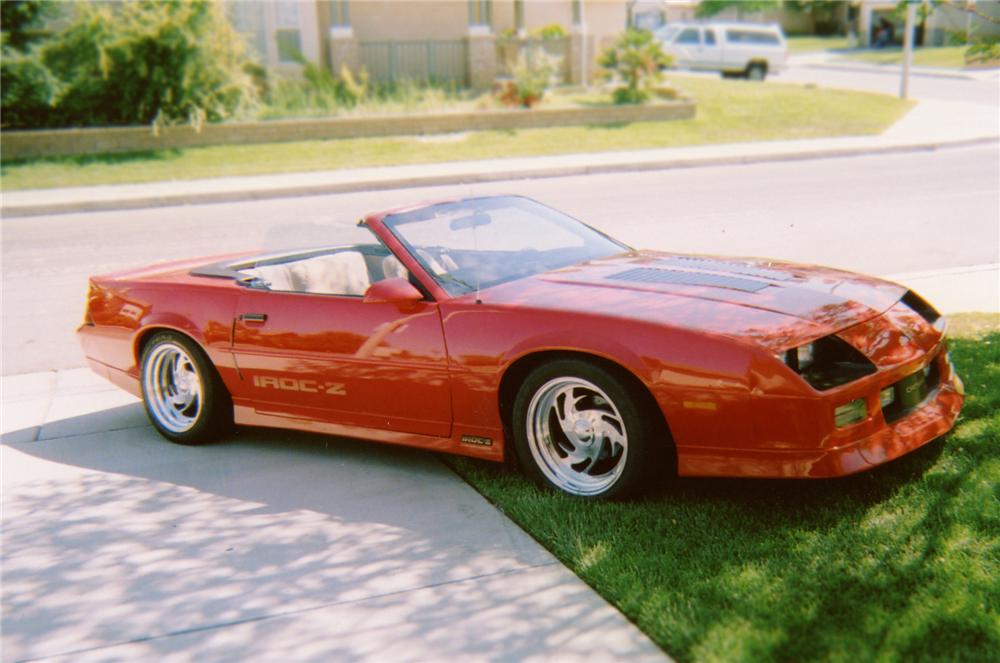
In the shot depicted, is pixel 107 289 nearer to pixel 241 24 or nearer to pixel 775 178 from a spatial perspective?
pixel 775 178

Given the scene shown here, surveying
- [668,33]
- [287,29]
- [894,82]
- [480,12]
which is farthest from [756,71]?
[287,29]

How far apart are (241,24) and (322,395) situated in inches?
871

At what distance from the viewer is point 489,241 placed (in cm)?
542

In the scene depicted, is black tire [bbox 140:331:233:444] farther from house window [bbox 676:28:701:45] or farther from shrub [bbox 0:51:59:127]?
house window [bbox 676:28:701:45]

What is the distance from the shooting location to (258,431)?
6.12m

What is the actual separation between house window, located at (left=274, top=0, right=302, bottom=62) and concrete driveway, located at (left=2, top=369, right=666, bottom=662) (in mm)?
20983

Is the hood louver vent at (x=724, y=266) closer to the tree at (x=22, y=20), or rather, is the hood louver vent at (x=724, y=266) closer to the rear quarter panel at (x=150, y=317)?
the rear quarter panel at (x=150, y=317)

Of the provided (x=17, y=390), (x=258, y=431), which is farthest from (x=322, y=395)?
(x=17, y=390)

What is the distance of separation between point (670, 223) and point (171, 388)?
7.92 m

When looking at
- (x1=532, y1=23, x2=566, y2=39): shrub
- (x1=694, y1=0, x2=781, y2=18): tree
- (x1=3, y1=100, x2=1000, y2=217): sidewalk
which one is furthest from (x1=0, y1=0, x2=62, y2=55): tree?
(x1=694, y1=0, x2=781, y2=18): tree

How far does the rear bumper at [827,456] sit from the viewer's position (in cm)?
397

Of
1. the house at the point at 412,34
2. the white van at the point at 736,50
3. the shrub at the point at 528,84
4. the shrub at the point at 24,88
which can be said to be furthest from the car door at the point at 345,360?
the white van at the point at 736,50

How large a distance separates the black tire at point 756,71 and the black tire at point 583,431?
35.3 m

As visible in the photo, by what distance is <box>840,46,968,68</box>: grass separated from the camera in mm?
42625
